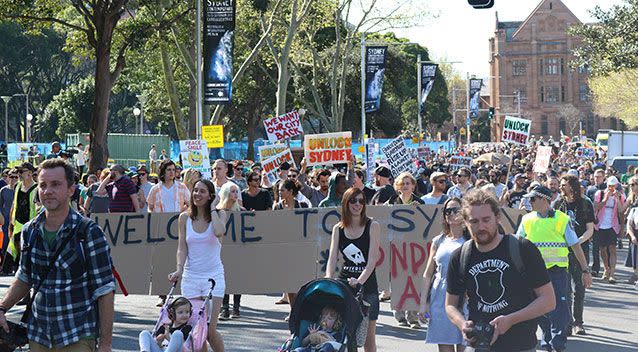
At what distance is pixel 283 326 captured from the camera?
12789mm

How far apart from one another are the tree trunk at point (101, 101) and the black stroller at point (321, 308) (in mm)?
20193

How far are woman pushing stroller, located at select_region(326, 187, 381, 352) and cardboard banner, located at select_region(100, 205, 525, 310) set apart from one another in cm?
400

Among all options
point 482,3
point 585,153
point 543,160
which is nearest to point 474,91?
point 585,153

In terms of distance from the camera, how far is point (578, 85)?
15300 centimetres

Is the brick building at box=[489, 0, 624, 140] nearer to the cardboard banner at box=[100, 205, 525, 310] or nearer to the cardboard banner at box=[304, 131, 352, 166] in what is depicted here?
the cardboard banner at box=[304, 131, 352, 166]

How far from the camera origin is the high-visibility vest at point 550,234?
428 inches

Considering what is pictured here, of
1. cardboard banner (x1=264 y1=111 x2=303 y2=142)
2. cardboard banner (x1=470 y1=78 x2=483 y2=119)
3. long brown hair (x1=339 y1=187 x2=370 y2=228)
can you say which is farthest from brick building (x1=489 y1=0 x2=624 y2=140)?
long brown hair (x1=339 y1=187 x2=370 y2=228)

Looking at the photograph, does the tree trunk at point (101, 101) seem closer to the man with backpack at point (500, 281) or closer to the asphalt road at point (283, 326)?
the asphalt road at point (283, 326)

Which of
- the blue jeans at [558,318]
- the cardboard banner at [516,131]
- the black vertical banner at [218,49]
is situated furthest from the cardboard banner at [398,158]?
the blue jeans at [558,318]

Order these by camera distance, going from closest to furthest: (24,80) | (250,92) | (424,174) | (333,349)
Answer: (333,349) < (424,174) < (250,92) < (24,80)

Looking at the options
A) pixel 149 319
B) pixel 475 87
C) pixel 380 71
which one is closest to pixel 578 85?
pixel 475 87

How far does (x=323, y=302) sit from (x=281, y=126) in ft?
57.0

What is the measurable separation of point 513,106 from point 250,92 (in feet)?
281

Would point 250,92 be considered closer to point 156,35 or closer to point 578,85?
point 156,35
